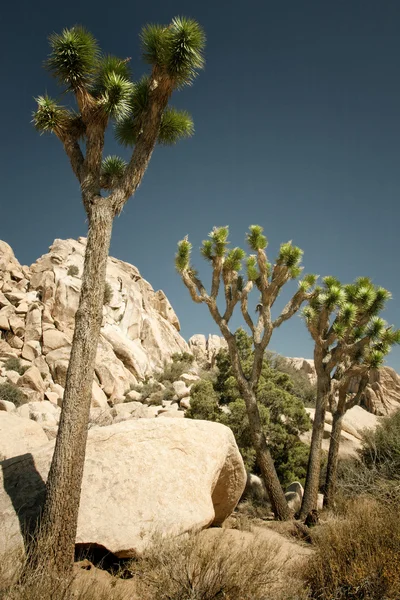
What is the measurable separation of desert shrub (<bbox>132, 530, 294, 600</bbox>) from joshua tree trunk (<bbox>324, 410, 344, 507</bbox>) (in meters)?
6.71

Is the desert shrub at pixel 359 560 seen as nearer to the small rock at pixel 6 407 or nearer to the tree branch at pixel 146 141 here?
the tree branch at pixel 146 141

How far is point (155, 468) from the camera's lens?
17.3 feet

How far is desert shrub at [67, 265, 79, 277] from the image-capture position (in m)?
27.9

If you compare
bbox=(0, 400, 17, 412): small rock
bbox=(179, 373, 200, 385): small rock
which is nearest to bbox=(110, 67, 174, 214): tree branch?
bbox=(0, 400, 17, 412): small rock

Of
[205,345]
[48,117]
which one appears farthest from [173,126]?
[205,345]

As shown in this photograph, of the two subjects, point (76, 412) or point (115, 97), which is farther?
point (115, 97)

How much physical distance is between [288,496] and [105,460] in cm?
745

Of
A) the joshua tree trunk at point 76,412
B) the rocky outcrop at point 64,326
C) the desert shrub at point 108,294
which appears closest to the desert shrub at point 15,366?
the rocky outcrop at point 64,326

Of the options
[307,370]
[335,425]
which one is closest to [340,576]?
[335,425]

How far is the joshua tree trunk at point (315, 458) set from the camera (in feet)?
27.8

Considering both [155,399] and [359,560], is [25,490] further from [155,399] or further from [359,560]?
[155,399]

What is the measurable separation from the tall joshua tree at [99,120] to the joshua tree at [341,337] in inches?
242

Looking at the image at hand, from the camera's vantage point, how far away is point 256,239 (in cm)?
945

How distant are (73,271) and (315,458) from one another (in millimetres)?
24795
